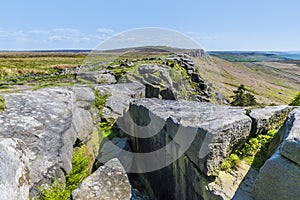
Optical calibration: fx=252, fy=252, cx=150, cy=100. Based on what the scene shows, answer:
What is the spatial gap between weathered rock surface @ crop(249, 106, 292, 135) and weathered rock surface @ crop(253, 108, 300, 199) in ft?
4.25

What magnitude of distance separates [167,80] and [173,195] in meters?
12.9

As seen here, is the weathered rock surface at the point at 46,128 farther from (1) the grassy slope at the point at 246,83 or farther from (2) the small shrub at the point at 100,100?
(1) the grassy slope at the point at 246,83

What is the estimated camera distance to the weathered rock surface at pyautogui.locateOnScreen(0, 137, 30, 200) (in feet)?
12.2

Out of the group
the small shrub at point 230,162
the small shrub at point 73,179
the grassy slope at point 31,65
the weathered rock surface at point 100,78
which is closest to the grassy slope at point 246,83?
the weathered rock surface at point 100,78

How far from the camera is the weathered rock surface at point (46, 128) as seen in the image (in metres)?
5.80

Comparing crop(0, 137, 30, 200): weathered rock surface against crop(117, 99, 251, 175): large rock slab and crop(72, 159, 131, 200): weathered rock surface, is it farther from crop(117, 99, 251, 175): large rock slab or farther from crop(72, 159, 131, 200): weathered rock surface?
crop(117, 99, 251, 175): large rock slab

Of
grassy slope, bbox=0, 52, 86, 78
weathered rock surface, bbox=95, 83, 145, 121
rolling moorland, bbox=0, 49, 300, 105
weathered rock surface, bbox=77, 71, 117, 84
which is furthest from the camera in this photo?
grassy slope, bbox=0, 52, 86, 78

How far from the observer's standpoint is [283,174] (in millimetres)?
3523

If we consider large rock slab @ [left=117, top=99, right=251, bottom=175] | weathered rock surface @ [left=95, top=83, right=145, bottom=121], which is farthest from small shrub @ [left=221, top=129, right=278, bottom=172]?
weathered rock surface @ [left=95, top=83, right=145, bottom=121]

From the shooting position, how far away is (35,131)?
660 centimetres

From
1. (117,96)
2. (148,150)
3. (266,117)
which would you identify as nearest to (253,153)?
(266,117)

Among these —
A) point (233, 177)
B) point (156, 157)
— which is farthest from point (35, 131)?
point (233, 177)

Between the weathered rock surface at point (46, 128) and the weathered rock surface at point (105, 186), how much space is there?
645mm

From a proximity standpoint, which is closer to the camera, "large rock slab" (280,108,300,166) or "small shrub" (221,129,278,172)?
"large rock slab" (280,108,300,166)
